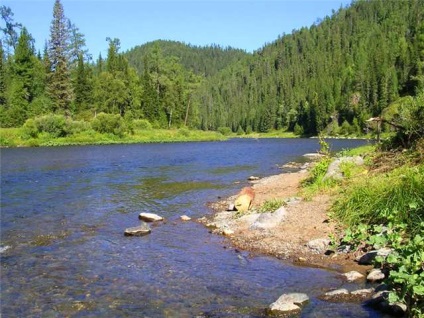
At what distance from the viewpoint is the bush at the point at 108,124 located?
295ft

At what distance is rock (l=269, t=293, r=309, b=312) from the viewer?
916 cm

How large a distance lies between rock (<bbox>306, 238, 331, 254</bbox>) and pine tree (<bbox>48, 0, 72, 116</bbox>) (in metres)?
90.6

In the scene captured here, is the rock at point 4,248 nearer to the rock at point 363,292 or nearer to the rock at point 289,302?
the rock at point 289,302

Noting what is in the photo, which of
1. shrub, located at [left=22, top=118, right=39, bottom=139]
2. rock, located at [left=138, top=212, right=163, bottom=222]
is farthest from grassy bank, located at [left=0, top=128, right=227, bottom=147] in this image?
rock, located at [left=138, top=212, right=163, bottom=222]

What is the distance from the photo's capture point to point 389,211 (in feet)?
42.5

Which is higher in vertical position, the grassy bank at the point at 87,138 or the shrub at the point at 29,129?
the shrub at the point at 29,129

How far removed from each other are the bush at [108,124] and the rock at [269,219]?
78001 mm

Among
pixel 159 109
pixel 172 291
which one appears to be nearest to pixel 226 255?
pixel 172 291

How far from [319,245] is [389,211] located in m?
2.36

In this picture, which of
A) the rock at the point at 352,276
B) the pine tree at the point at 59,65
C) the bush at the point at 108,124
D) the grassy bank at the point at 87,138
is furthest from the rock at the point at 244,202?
the pine tree at the point at 59,65

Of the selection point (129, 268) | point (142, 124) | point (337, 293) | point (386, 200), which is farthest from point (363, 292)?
point (142, 124)

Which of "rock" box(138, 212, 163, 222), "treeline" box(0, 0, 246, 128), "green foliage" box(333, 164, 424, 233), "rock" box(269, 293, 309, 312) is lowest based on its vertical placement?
"rock" box(138, 212, 163, 222)

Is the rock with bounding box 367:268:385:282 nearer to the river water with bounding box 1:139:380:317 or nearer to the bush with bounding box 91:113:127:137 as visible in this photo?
the river water with bounding box 1:139:380:317

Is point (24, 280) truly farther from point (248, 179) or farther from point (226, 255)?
point (248, 179)
